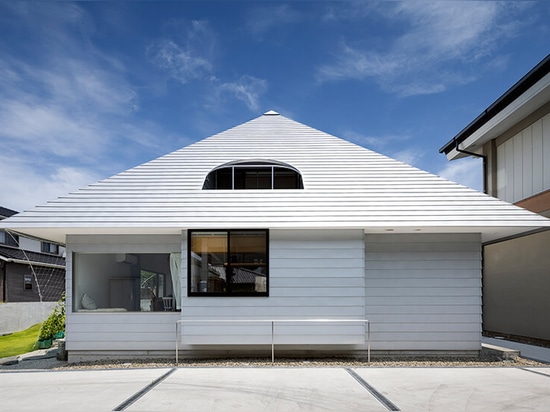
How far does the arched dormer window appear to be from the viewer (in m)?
9.88

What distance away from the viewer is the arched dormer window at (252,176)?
9883 millimetres

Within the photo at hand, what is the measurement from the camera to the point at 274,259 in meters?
8.87

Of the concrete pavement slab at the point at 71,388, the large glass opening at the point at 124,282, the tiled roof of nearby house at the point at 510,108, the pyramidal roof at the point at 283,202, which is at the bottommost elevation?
the concrete pavement slab at the point at 71,388

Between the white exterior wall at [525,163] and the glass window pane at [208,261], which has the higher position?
the white exterior wall at [525,163]

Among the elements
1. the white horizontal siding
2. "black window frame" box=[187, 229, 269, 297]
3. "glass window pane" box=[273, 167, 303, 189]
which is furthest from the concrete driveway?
"glass window pane" box=[273, 167, 303, 189]

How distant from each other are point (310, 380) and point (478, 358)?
4.04m

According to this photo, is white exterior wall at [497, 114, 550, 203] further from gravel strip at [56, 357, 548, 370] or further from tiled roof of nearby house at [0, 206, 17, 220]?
tiled roof of nearby house at [0, 206, 17, 220]

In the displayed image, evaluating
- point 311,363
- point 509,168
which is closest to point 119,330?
point 311,363

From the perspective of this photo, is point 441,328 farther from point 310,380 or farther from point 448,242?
point 310,380

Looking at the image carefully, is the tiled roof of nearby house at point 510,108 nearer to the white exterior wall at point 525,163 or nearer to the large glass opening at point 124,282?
the white exterior wall at point 525,163

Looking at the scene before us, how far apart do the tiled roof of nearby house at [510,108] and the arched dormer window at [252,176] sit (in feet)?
17.9

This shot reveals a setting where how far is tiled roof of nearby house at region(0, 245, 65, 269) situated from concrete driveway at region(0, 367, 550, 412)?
519 inches

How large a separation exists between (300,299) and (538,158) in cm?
701

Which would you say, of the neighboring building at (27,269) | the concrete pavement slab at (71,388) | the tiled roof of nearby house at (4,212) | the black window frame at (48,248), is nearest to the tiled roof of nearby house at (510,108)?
the concrete pavement slab at (71,388)
